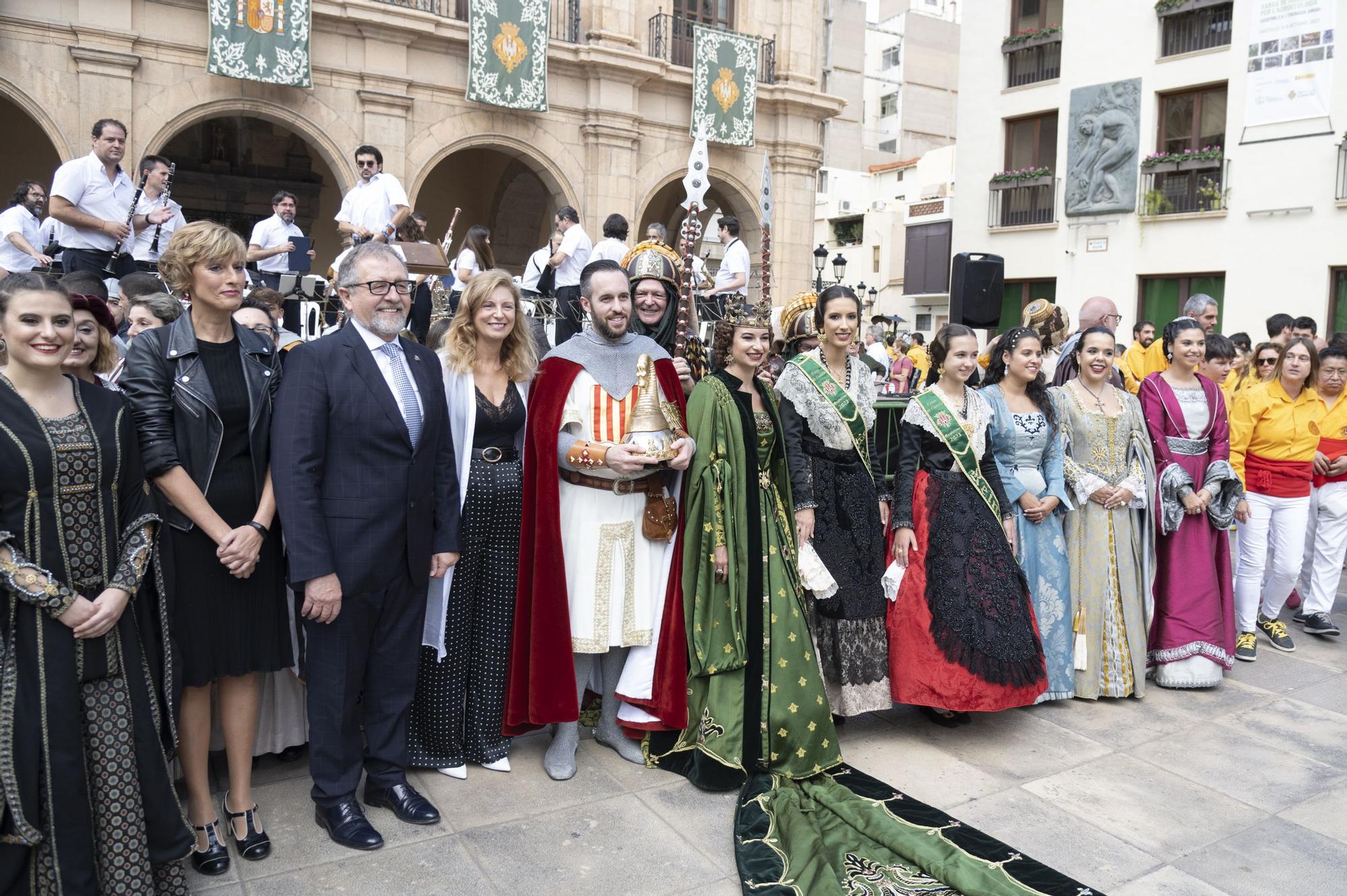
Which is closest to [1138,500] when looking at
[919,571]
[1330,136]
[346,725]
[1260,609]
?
[919,571]

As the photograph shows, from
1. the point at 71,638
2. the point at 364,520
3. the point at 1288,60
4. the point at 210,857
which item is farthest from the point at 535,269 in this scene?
the point at 1288,60

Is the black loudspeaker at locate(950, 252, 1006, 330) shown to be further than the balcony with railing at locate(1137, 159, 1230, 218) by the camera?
No

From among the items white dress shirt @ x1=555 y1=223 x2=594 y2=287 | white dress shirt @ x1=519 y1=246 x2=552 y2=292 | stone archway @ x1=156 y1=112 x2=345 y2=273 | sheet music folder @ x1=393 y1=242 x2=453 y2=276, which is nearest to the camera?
sheet music folder @ x1=393 y1=242 x2=453 y2=276

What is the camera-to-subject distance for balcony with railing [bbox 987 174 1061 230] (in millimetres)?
19984

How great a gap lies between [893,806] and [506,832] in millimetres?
1342

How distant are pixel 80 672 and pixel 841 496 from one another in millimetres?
2792

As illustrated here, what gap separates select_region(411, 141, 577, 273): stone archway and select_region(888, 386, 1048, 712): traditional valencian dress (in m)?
16.0

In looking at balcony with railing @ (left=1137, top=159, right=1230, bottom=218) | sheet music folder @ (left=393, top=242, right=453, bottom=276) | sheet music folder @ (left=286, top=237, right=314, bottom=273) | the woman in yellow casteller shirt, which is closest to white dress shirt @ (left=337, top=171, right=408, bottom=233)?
sheet music folder @ (left=286, top=237, right=314, bottom=273)

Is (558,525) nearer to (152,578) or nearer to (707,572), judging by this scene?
(707,572)

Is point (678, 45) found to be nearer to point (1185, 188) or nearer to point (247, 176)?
point (247, 176)

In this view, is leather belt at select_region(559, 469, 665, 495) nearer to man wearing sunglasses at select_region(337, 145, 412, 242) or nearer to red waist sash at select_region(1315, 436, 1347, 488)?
red waist sash at select_region(1315, 436, 1347, 488)

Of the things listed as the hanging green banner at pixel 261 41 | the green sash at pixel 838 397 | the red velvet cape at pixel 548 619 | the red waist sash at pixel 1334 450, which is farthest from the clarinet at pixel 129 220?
the red waist sash at pixel 1334 450

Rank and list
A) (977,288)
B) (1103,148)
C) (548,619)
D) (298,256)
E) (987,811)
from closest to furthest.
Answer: (987,811), (548,619), (977,288), (298,256), (1103,148)

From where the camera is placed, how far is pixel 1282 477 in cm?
591
